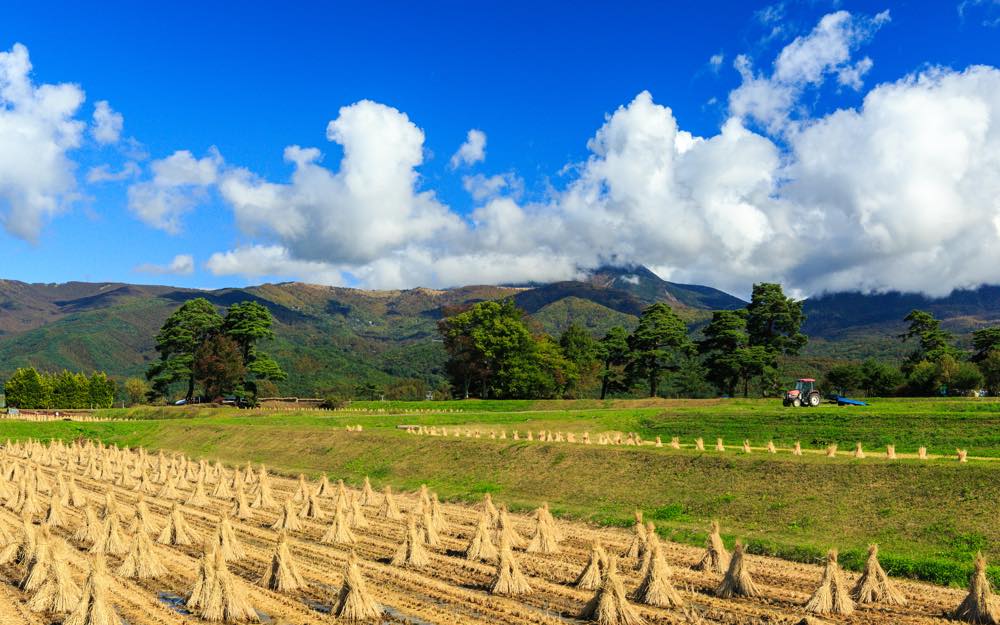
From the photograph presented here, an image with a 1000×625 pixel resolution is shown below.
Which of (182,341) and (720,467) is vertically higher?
(182,341)

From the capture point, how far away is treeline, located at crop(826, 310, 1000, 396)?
68438mm

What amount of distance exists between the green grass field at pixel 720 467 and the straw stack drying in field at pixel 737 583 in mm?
5098

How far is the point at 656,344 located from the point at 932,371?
28.0 meters

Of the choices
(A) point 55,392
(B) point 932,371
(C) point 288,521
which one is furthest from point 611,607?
(A) point 55,392

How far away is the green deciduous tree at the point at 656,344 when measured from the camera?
8562 cm

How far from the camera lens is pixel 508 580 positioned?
16484 mm

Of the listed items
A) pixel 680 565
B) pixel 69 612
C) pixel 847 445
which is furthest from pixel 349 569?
pixel 847 445

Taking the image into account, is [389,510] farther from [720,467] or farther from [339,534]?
[720,467]

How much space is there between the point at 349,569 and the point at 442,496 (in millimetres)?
17688

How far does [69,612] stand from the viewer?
1494 centimetres

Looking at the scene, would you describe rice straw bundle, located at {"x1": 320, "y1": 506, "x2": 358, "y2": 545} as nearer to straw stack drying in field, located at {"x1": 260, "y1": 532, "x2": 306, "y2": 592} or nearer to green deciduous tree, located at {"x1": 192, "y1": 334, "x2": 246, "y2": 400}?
straw stack drying in field, located at {"x1": 260, "y1": 532, "x2": 306, "y2": 592}

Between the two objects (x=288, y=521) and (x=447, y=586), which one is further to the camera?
(x=288, y=521)

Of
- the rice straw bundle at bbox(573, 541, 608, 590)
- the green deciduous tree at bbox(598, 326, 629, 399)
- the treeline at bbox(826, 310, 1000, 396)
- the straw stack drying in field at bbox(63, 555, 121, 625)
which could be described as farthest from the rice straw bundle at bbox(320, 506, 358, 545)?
the green deciduous tree at bbox(598, 326, 629, 399)

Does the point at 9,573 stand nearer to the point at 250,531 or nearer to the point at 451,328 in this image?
the point at 250,531
